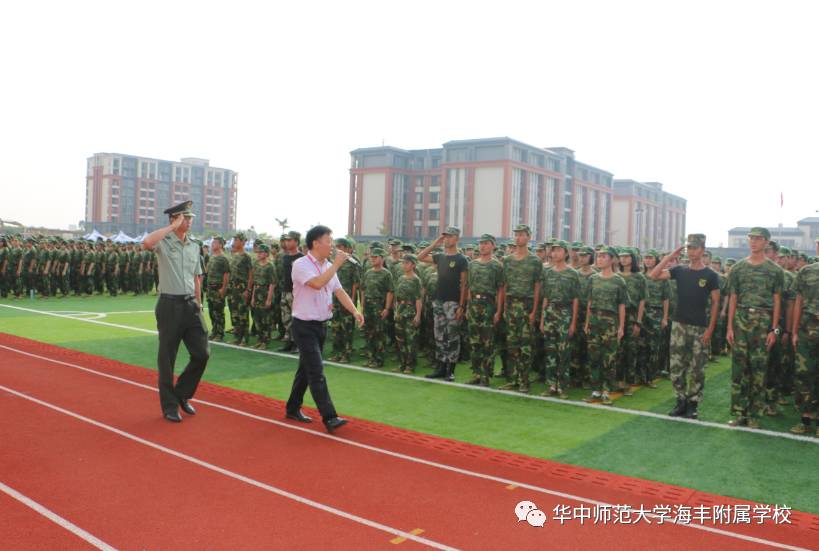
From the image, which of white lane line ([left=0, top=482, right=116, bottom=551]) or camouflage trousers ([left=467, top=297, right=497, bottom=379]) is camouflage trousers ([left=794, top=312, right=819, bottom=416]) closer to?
camouflage trousers ([left=467, top=297, right=497, bottom=379])

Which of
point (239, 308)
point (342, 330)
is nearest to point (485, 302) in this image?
point (342, 330)

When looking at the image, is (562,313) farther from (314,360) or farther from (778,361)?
(314,360)

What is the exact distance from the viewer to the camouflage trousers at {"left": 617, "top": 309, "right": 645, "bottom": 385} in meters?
8.70

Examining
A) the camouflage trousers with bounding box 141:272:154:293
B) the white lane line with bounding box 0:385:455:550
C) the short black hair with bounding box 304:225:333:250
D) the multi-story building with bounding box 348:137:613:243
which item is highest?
the multi-story building with bounding box 348:137:613:243

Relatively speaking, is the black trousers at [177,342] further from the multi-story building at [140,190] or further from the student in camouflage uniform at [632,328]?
the multi-story building at [140,190]

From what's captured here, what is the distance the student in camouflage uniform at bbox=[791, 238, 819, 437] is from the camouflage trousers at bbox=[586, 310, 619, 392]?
6.32 ft

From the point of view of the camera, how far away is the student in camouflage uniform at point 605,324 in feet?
25.4

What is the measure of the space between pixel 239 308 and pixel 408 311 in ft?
12.8

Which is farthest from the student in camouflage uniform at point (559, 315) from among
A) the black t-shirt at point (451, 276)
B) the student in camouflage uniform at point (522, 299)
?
the black t-shirt at point (451, 276)

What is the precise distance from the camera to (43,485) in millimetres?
4465

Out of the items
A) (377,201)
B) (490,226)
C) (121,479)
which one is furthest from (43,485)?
(377,201)

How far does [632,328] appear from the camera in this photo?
8820 mm

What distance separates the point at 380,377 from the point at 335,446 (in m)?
3.48

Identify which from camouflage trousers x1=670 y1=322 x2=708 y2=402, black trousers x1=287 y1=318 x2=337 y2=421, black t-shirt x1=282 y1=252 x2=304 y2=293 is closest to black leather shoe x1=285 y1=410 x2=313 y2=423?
black trousers x1=287 y1=318 x2=337 y2=421
